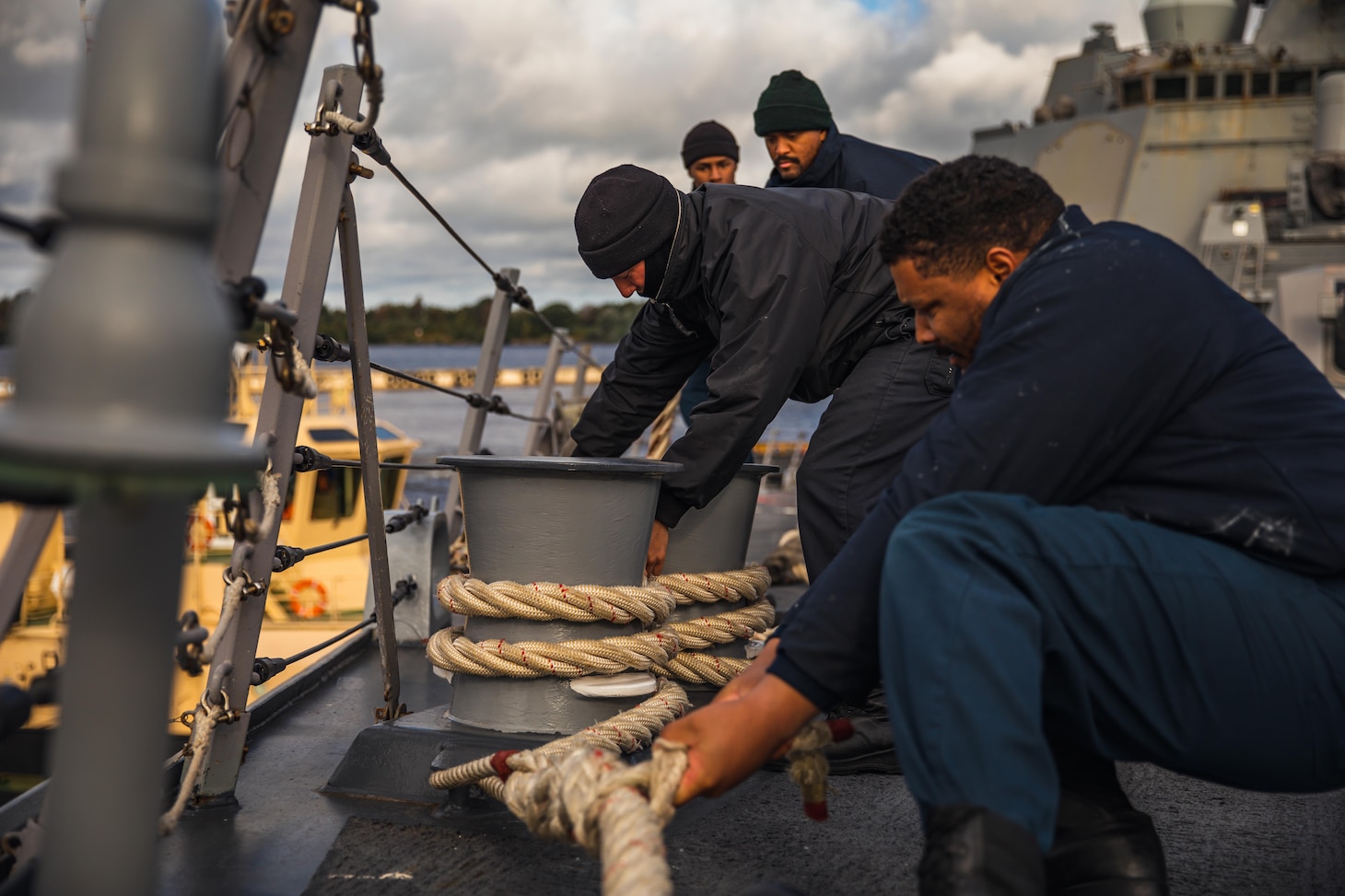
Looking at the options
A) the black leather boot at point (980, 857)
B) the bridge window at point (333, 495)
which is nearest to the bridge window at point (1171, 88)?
the bridge window at point (333, 495)

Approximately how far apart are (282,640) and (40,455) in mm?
12442

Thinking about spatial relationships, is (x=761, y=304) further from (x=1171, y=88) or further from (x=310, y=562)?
(x=1171, y=88)

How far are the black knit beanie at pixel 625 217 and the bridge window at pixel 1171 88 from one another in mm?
16073

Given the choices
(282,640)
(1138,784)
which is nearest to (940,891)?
(1138,784)

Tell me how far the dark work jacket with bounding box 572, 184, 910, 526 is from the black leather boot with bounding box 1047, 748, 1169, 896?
92 centimetres

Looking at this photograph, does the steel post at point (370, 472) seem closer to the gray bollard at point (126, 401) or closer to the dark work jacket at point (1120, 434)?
the dark work jacket at point (1120, 434)

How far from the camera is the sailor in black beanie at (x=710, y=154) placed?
4164 millimetres

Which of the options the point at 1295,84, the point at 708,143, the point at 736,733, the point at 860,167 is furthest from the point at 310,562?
the point at 1295,84

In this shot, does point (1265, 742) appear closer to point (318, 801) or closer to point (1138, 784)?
point (1138, 784)

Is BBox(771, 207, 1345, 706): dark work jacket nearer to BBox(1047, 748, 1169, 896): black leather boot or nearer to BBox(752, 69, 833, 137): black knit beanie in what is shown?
BBox(1047, 748, 1169, 896): black leather boot

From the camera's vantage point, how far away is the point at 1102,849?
3.84ft

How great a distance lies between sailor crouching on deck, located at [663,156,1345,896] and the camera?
1019mm

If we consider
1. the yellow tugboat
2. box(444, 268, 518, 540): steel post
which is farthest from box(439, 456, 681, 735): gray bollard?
the yellow tugboat

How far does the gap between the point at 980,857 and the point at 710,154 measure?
3.54m
